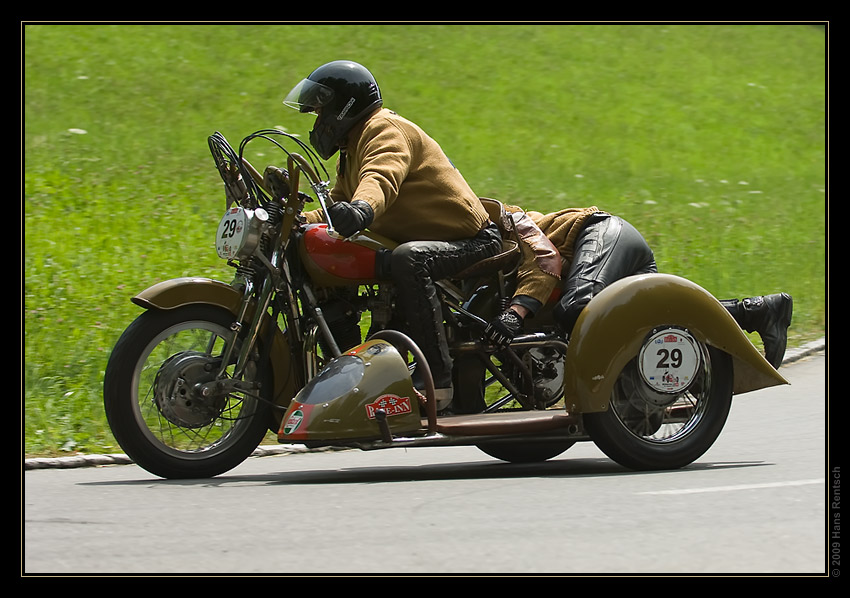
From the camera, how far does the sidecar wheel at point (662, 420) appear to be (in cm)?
755

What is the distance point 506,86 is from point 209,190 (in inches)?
423

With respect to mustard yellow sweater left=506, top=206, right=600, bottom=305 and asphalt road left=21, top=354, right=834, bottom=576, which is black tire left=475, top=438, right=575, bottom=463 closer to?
asphalt road left=21, top=354, right=834, bottom=576

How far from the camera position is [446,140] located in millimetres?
23406

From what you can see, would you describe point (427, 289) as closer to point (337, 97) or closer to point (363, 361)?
point (363, 361)

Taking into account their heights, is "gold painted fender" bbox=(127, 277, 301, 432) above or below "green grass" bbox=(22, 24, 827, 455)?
below

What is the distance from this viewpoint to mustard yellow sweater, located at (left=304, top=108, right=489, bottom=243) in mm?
7582

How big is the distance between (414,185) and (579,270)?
1.02 m

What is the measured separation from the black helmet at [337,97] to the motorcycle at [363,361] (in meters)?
0.25

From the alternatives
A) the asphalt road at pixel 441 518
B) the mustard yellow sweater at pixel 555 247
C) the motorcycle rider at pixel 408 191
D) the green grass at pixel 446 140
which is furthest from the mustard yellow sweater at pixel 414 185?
the green grass at pixel 446 140

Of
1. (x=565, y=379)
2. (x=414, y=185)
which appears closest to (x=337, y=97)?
(x=414, y=185)

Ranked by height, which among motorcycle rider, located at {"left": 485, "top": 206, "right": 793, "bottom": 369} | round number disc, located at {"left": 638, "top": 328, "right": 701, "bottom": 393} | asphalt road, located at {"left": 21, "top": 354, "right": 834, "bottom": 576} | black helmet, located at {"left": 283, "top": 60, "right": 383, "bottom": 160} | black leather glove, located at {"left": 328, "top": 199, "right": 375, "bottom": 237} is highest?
black helmet, located at {"left": 283, "top": 60, "right": 383, "bottom": 160}

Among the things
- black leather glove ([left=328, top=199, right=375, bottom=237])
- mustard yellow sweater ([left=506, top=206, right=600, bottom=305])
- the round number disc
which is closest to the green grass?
black leather glove ([left=328, top=199, right=375, bottom=237])
